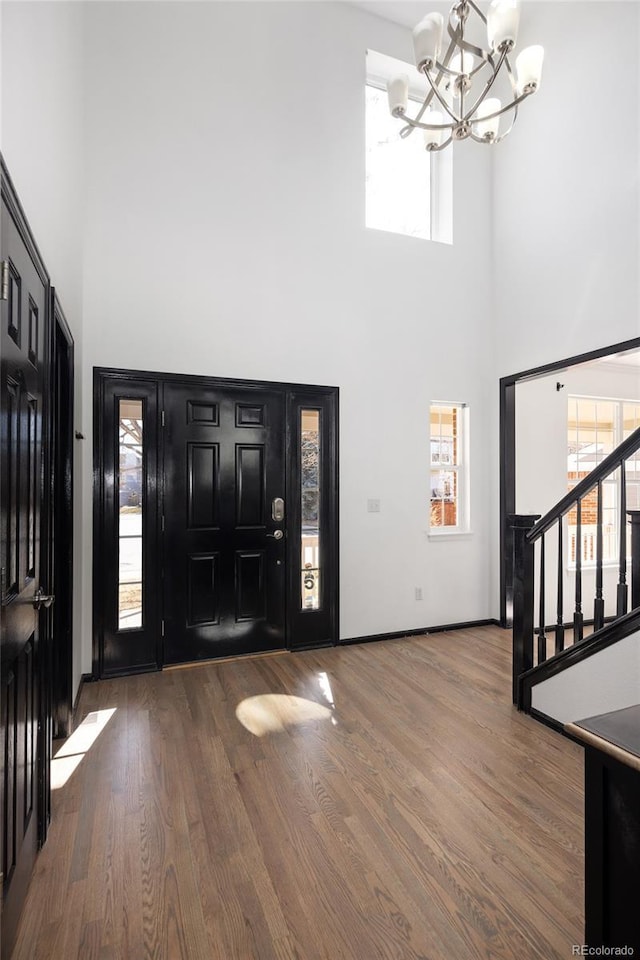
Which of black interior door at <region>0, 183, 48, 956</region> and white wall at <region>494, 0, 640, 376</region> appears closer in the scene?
black interior door at <region>0, 183, 48, 956</region>

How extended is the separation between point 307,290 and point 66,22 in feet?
6.90

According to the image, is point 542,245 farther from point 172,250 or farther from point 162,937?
point 162,937

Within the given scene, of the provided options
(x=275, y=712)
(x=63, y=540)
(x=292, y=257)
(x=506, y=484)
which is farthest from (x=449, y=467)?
(x=63, y=540)

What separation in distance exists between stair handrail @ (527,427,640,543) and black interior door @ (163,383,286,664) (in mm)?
1953

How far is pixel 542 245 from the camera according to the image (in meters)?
4.23

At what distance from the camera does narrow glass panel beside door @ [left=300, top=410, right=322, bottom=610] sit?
4078 millimetres

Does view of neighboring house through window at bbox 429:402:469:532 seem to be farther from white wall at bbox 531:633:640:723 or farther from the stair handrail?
white wall at bbox 531:633:640:723

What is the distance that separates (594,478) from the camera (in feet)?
8.63

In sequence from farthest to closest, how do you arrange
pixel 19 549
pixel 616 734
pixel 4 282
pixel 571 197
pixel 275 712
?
pixel 571 197 < pixel 275 712 < pixel 19 549 < pixel 4 282 < pixel 616 734

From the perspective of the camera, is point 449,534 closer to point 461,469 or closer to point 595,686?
point 461,469

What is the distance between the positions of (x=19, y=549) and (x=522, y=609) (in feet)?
8.76

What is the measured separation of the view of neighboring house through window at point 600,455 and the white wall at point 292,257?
1.29 m

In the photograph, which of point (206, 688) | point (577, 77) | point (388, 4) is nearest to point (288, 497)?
point (206, 688)

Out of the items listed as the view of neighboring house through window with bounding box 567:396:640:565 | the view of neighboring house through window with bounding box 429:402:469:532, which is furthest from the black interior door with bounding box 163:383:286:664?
the view of neighboring house through window with bounding box 567:396:640:565
